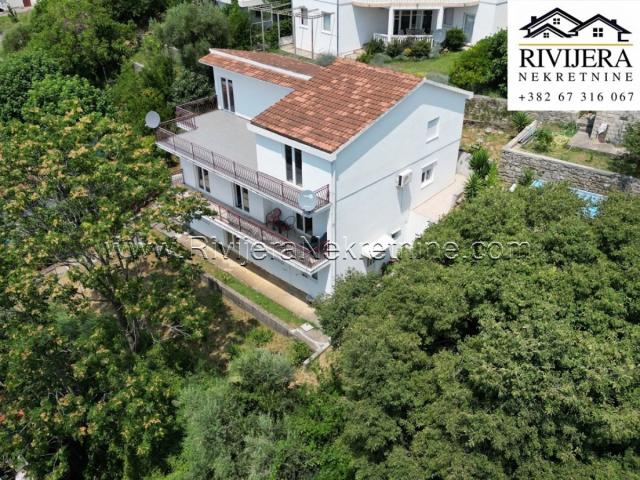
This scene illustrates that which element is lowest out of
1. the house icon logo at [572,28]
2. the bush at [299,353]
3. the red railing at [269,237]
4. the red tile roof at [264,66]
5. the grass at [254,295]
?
the grass at [254,295]

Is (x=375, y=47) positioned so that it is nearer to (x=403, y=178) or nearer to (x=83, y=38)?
(x=403, y=178)

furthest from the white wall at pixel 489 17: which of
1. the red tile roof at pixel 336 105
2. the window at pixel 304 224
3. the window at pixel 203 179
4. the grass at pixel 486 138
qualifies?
the window at pixel 203 179

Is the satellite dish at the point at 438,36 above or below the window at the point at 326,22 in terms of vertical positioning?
below

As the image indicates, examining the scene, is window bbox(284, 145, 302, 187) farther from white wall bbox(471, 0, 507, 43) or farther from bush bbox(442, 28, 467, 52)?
white wall bbox(471, 0, 507, 43)

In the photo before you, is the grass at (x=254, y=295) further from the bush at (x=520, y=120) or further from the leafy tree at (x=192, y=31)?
the leafy tree at (x=192, y=31)

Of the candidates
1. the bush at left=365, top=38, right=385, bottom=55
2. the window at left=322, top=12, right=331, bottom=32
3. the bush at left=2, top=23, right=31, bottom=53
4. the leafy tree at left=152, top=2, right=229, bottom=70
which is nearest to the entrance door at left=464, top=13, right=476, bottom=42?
the bush at left=365, top=38, right=385, bottom=55

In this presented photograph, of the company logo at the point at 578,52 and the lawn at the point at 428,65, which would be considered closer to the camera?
the company logo at the point at 578,52
